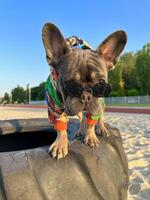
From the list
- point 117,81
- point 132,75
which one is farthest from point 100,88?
point 132,75

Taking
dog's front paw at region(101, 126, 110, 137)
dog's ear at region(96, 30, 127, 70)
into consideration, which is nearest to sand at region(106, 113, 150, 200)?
dog's front paw at region(101, 126, 110, 137)

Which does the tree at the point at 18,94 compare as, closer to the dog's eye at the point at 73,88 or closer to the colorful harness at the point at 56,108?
the colorful harness at the point at 56,108

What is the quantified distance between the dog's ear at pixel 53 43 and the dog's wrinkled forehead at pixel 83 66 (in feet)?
0.25

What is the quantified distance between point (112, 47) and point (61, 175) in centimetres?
117

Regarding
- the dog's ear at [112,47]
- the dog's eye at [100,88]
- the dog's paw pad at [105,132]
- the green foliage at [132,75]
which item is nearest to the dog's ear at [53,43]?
the dog's ear at [112,47]

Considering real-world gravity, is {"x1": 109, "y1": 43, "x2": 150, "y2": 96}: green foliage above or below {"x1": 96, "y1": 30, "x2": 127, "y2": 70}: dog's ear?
above

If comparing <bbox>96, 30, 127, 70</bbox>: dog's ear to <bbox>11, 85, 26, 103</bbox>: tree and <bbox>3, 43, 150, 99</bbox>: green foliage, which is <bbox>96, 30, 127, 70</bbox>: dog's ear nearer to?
<bbox>3, 43, 150, 99</bbox>: green foliage

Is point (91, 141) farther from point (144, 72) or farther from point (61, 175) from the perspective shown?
point (144, 72)

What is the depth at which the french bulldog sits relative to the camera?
7.69 ft

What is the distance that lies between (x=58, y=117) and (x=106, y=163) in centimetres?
75

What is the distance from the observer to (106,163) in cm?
215

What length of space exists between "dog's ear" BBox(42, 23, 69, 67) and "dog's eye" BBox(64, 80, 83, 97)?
34cm

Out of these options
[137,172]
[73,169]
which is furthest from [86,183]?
[137,172]

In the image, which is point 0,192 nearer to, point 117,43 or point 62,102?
point 62,102
